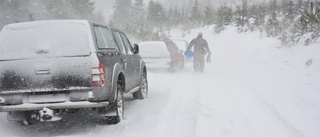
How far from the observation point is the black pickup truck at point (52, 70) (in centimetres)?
521

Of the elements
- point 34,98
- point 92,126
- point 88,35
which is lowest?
point 92,126

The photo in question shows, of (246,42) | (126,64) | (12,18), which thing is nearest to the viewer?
(126,64)

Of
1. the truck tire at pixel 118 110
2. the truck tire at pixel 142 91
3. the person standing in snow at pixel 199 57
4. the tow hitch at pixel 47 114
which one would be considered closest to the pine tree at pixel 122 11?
the person standing in snow at pixel 199 57

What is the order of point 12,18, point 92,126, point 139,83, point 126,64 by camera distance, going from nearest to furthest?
point 92,126
point 126,64
point 139,83
point 12,18

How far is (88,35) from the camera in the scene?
218 inches

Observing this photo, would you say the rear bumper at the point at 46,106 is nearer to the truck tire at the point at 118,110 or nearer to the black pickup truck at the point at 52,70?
the black pickup truck at the point at 52,70

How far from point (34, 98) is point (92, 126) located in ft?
4.65

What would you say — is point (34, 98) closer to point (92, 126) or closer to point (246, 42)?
point (92, 126)

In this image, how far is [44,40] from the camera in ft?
17.8

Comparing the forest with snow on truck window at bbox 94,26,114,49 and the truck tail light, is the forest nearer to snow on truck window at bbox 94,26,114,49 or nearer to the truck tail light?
snow on truck window at bbox 94,26,114,49

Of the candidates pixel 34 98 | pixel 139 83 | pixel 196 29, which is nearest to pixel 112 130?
pixel 34 98

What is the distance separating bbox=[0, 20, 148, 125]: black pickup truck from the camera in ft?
17.1

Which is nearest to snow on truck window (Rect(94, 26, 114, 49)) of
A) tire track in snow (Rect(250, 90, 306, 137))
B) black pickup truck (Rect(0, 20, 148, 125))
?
black pickup truck (Rect(0, 20, 148, 125))

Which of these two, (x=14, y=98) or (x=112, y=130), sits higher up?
(x=14, y=98)
